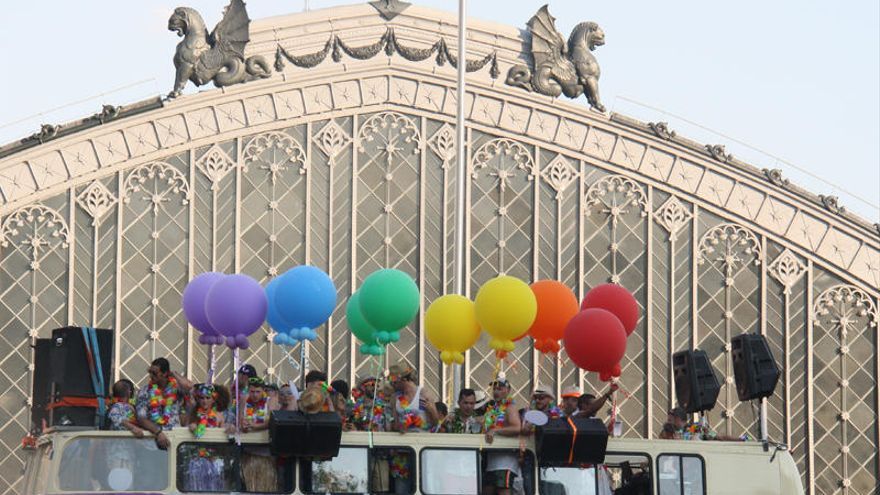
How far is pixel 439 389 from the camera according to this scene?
36.4 meters

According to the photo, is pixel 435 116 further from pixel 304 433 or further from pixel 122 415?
pixel 122 415

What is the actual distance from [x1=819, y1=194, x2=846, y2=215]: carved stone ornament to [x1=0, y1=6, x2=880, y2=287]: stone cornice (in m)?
0.10

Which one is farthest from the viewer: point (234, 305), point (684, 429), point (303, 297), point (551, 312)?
point (551, 312)

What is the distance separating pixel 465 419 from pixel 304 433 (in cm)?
194

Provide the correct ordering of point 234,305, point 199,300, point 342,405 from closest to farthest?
point 342,405 → point 234,305 → point 199,300

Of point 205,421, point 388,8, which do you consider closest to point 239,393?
point 205,421

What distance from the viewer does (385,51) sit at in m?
37.3

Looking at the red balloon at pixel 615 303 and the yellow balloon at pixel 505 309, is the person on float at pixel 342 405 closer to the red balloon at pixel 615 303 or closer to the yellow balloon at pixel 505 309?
the yellow balloon at pixel 505 309

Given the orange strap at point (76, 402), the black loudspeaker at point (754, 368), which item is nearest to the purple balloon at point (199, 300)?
the orange strap at point (76, 402)

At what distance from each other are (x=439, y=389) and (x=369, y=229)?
10.4 feet

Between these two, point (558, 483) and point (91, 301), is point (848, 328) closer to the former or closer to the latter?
point (91, 301)

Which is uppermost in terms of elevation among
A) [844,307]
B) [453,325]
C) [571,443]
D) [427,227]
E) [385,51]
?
[385,51]

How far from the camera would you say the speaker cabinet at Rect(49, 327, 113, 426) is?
64.0 feet

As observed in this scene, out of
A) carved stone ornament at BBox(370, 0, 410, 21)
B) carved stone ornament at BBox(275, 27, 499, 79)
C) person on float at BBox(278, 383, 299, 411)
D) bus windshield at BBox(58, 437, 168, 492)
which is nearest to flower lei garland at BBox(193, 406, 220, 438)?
bus windshield at BBox(58, 437, 168, 492)
